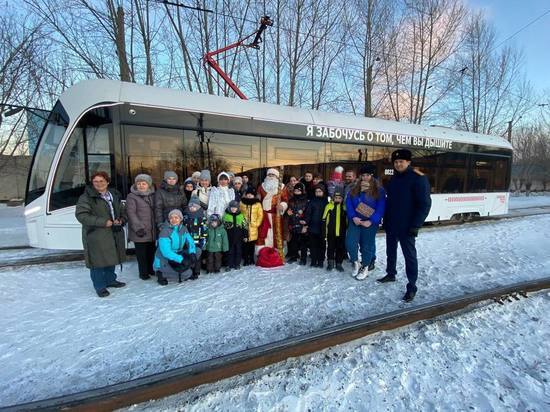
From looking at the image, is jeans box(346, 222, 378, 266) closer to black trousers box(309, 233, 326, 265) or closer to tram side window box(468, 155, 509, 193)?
black trousers box(309, 233, 326, 265)

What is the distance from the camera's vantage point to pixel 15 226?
10.7 metres

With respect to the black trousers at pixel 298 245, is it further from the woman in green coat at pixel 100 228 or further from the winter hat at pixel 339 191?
the woman in green coat at pixel 100 228

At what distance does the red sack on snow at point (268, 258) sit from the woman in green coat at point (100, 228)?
2.32 m

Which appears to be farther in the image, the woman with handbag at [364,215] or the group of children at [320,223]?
the group of children at [320,223]

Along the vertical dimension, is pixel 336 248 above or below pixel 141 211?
below

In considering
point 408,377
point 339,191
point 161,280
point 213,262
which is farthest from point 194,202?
point 408,377

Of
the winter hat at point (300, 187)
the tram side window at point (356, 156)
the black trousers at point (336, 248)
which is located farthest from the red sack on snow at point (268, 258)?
the tram side window at point (356, 156)

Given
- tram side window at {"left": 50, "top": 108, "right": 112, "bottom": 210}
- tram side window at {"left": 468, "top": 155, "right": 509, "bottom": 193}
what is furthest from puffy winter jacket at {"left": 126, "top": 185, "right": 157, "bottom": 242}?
tram side window at {"left": 468, "top": 155, "right": 509, "bottom": 193}

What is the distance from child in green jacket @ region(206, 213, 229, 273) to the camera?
5.02m

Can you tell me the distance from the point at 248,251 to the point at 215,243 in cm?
83

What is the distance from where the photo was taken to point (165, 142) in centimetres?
569

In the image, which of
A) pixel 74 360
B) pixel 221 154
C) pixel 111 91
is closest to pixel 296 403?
pixel 74 360

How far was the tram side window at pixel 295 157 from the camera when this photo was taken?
265 inches

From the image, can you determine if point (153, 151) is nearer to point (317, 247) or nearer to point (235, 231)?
point (235, 231)
